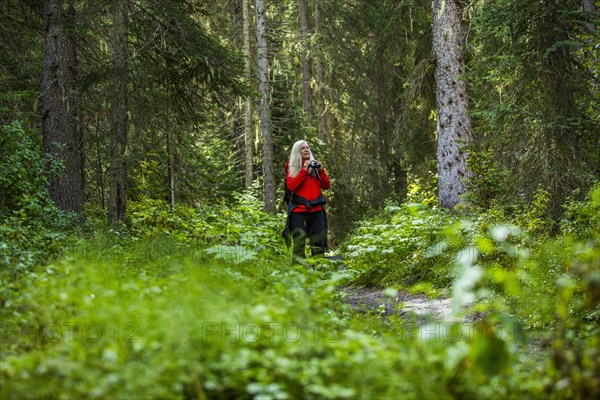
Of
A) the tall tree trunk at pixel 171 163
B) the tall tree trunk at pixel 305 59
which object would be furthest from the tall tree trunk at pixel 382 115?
the tall tree trunk at pixel 171 163

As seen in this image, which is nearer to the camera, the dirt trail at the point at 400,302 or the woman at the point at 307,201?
the dirt trail at the point at 400,302

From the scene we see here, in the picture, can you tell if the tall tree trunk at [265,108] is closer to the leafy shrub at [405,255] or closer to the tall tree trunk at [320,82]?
the tall tree trunk at [320,82]

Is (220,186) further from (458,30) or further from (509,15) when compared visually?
(509,15)

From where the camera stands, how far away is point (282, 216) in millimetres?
15922

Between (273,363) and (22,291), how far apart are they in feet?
7.53

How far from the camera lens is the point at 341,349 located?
3184 mm

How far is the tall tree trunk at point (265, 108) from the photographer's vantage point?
1761 centimetres

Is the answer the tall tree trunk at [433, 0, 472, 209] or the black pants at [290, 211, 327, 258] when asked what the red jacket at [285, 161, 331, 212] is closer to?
the black pants at [290, 211, 327, 258]

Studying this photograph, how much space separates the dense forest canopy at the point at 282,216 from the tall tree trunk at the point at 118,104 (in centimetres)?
4

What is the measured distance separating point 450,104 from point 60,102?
7.99 meters

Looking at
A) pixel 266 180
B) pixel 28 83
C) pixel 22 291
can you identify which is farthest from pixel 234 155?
pixel 22 291

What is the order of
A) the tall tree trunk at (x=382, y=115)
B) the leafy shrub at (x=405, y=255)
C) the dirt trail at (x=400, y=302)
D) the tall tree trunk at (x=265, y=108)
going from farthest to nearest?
the tall tree trunk at (x=382, y=115) → the tall tree trunk at (x=265, y=108) → the leafy shrub at (x=405, y=255) → the dirt trail at (x=400, y=302)

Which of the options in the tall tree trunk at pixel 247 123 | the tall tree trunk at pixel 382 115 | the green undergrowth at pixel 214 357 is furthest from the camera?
the tall tree trunk at pixel 382 115

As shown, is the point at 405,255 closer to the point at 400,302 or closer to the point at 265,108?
the point at 400,302
